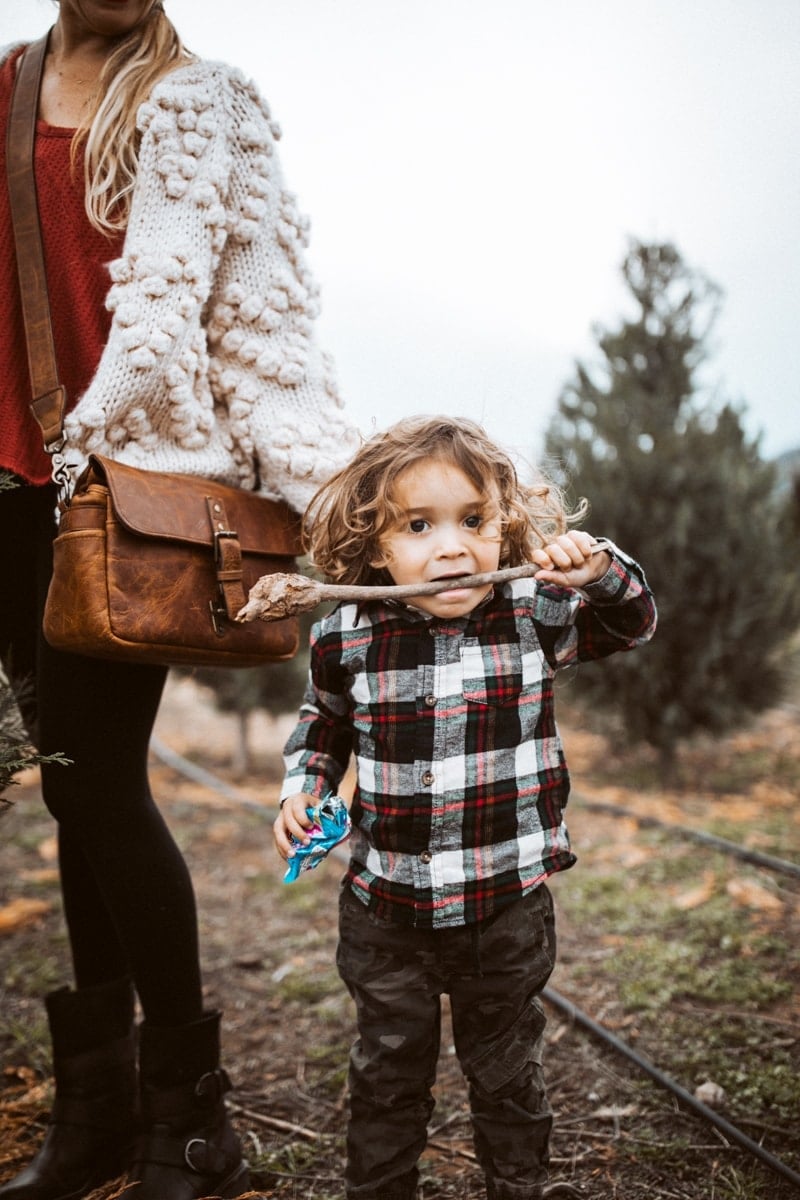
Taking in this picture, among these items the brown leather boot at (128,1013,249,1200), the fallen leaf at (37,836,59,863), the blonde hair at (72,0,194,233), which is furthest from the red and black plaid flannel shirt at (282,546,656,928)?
the fallen leaf at (37,836,59,863)

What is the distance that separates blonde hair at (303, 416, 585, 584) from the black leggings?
0.44 meters

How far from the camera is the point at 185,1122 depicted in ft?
5.74

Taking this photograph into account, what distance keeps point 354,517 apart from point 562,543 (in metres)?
0.41

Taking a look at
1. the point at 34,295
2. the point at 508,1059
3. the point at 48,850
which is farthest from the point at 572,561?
the point at 48,850

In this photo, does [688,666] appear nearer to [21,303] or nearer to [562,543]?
[562,543]

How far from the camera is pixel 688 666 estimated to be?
16.4ft

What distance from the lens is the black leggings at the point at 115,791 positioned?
1.71m

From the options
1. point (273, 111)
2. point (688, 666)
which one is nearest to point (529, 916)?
point (273, 111)

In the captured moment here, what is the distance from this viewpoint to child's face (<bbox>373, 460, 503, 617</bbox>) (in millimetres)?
1601

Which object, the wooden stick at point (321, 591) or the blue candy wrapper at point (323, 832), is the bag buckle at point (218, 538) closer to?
the wooden stick at point (321, 591)

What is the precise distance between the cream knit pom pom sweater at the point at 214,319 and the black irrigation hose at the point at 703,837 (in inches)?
98.9

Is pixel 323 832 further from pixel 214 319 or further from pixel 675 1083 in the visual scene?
pixel 675 1083

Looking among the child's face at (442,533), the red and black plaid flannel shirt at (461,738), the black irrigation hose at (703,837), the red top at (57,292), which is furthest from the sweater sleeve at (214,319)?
the black irrigation hose at (703,837)

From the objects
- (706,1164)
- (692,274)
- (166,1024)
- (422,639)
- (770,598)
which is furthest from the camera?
(692,274)
